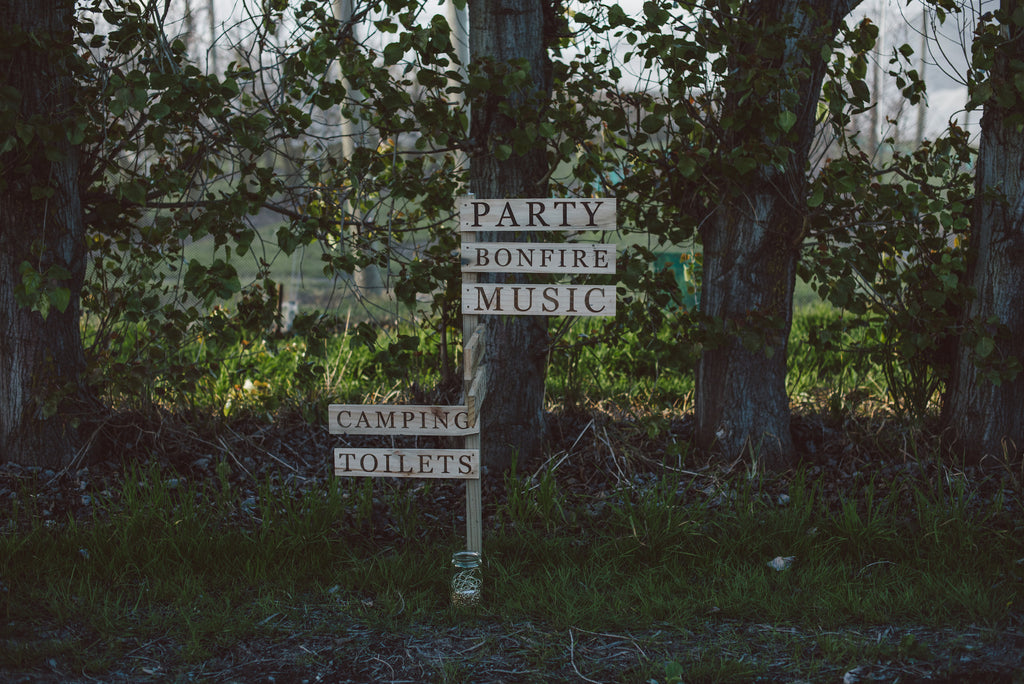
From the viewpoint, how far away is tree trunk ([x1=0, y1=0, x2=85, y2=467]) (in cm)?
399

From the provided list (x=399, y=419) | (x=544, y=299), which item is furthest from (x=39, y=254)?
(x=544, y=299)

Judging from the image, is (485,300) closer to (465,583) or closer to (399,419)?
(399,419)

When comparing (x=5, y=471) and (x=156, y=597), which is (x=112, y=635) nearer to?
(x=156, y=597)

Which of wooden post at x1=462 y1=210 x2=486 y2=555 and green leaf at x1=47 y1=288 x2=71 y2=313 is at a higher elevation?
green leaf at x1=47 y1=288 x2=71 y2=313

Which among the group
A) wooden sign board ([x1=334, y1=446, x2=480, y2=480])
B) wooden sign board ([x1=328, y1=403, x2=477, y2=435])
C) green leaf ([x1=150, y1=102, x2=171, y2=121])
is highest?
green leaf ([x1=150, y1=102, x2=171, y2=121])

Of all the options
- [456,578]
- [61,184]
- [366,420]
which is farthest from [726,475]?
[61,184]

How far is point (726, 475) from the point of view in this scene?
438 cm

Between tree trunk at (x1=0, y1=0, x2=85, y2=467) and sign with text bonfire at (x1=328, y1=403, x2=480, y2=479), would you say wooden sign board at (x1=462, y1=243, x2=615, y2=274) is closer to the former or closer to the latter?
sign with text bonfire at (x1=328, y1=403, x2=480, y2=479)

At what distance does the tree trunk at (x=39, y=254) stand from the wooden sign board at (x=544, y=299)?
186 centimetres

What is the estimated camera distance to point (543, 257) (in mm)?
3340

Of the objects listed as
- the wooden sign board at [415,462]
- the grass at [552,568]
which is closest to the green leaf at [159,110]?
the grass at [552,568]

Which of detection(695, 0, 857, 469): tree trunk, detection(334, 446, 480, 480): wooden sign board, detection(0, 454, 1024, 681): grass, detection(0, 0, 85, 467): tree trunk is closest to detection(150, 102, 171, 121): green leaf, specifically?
detection(0, 0, 85, 467): tree trunk

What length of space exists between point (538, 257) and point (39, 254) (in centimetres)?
210

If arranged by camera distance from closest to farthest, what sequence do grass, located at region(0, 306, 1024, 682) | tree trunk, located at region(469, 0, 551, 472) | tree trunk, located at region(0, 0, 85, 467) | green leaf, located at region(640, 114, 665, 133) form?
grass, located at region(0, 306, 1024, 682) < green leaf, located at region(640, 114, 665, 133) < tree trunk, located at region(0, 0, 85, 467) < tree trunk, located at region(469, 0, 551, 472)
